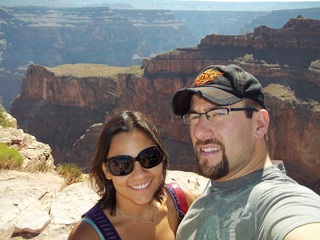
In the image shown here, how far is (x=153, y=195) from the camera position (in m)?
3.87

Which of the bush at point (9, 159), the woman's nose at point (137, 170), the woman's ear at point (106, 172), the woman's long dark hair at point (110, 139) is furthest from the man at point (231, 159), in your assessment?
the bush at point (9, 159)

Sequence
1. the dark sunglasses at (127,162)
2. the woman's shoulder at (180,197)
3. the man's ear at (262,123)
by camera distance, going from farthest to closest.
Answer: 1. the woman's shoulder at (180,197)
2. the dark sunglasses at (127,162)
3. the man's ear at (262,123)

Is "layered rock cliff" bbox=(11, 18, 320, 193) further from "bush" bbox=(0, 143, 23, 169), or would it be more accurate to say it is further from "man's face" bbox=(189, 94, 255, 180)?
"man's face" bbox=(189, 94, 255, 180)

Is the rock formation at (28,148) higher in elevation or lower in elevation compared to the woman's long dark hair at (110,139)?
Answer: lower

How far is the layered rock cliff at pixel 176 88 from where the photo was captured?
38.8 metres

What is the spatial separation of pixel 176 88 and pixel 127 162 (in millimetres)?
47280

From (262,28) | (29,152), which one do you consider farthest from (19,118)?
(29,152)

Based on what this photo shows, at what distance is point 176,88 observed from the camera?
166 ft

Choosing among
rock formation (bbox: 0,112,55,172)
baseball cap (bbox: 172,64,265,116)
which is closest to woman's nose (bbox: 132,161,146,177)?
baseball cap (bbox: 172,64,265,116)

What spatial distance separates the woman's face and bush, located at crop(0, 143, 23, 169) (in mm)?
5054

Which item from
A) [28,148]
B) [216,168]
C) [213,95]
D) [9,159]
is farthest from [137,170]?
[28,148]

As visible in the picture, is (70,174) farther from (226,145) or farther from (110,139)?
(226,145)

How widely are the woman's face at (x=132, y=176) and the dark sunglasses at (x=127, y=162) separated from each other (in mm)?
33

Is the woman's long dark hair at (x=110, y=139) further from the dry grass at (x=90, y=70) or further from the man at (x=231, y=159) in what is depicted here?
the dry grass at (x=90, y=70)
